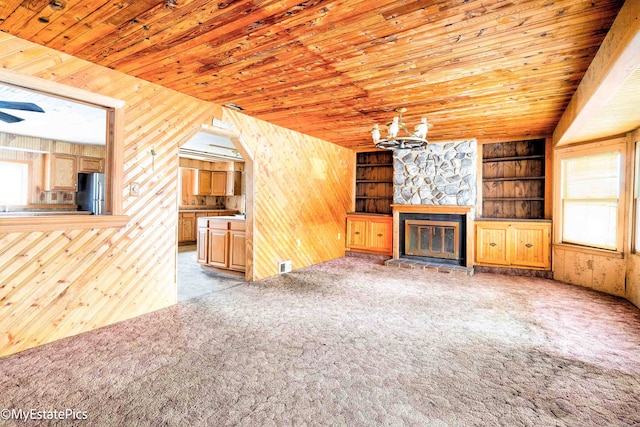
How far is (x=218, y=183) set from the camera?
32.0 feet

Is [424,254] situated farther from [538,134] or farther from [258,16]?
[258,16]

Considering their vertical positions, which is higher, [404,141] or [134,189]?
[404,141]

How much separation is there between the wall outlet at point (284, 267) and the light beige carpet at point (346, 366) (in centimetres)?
143

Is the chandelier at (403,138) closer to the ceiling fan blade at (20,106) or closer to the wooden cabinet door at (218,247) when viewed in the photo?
the wooden cabinet door at (218,247)

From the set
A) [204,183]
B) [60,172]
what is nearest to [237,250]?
[60,172]

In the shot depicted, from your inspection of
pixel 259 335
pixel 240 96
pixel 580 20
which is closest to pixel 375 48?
pixel 580 20

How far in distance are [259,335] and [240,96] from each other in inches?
109

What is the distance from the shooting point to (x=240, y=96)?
393 centimetres

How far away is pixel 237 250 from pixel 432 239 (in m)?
3.76

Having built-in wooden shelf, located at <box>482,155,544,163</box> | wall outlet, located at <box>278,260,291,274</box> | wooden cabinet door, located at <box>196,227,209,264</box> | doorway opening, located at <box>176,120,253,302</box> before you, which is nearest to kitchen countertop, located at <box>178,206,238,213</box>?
doorway opening, located at <box>176,120,253,302</box>

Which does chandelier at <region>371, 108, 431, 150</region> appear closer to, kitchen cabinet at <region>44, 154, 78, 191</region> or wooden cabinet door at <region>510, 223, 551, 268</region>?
wooden cabinet door at <region>510, 223, 551, 268</region>

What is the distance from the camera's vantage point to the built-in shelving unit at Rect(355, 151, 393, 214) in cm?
765

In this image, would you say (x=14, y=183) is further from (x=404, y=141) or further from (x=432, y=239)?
(x=432, y=239)

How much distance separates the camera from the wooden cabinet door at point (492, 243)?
5.81m
